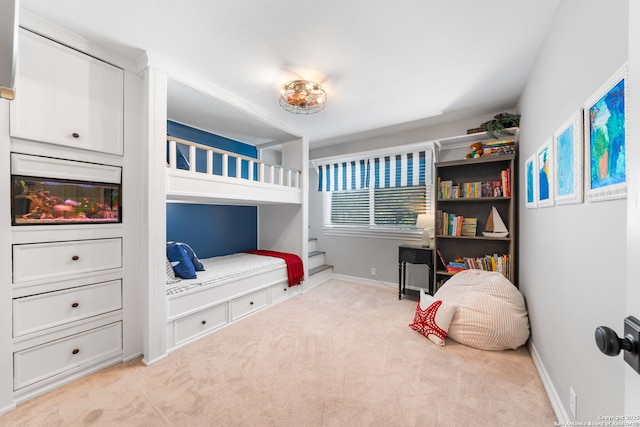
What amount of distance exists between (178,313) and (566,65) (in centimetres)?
325

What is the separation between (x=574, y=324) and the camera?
1267 mm

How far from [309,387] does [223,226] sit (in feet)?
8.87

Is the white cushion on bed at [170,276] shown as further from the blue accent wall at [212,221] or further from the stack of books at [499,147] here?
the stack of books at [499,147]

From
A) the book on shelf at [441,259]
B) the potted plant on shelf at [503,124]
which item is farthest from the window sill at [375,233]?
the potted plant on shelf at [503,124]

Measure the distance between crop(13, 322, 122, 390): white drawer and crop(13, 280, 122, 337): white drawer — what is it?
136mm

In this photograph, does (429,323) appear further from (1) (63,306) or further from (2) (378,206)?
(1) (63,306)

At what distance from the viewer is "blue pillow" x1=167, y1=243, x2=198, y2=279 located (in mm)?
2471

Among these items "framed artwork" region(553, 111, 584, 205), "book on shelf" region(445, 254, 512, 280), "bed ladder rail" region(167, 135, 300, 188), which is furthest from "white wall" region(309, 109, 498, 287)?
"framed artwork" region(553, 111, 584, 205)

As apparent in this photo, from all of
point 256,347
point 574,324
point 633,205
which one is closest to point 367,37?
point 633,205

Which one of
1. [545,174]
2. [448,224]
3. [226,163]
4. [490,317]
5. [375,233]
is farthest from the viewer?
[375,233]

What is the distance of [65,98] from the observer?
1720 millimetres

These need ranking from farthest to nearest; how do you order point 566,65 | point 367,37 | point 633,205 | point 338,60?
point 338,60
point 367,37
point 566,65
point 633,205

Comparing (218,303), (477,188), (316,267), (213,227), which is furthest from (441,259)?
(213,227)

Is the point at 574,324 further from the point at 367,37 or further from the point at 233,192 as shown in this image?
the point at 233,192
